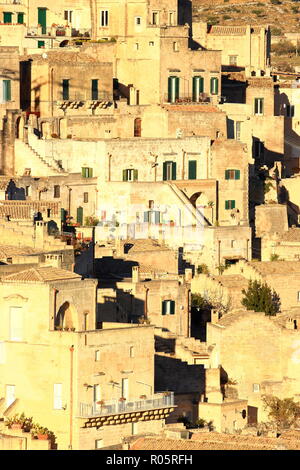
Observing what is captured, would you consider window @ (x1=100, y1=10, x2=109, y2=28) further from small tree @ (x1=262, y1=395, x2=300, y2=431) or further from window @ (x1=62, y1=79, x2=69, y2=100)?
small tree @ (x1=262, y1=395, x2=300, y2=431)

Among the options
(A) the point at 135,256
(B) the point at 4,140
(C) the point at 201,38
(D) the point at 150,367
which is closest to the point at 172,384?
(D) the point at 150,367

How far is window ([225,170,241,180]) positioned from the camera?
108625 mm

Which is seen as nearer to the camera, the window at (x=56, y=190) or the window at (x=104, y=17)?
the window at (x=56, y=190)

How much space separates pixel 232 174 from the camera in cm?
10862

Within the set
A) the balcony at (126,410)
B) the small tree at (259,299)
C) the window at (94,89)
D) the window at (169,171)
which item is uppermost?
the window at (94,89)

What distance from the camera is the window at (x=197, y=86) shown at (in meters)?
113

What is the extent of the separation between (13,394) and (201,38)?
4250cm

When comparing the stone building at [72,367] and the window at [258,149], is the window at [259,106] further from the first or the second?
the stone building at [72,367]

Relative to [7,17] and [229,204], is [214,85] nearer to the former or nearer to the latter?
[229,204]

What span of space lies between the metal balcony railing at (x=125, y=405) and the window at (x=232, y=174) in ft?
85.2

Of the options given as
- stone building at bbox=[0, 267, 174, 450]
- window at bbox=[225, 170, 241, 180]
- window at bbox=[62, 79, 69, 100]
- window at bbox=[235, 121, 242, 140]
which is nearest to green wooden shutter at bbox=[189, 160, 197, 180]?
window at bbox=[225, 170, 241, 180]

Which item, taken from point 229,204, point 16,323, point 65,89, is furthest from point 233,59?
point 16,323

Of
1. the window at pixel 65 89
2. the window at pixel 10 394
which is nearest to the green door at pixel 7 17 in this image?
the window at pixel 65 89

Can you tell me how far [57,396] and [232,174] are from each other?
98.1 ft
